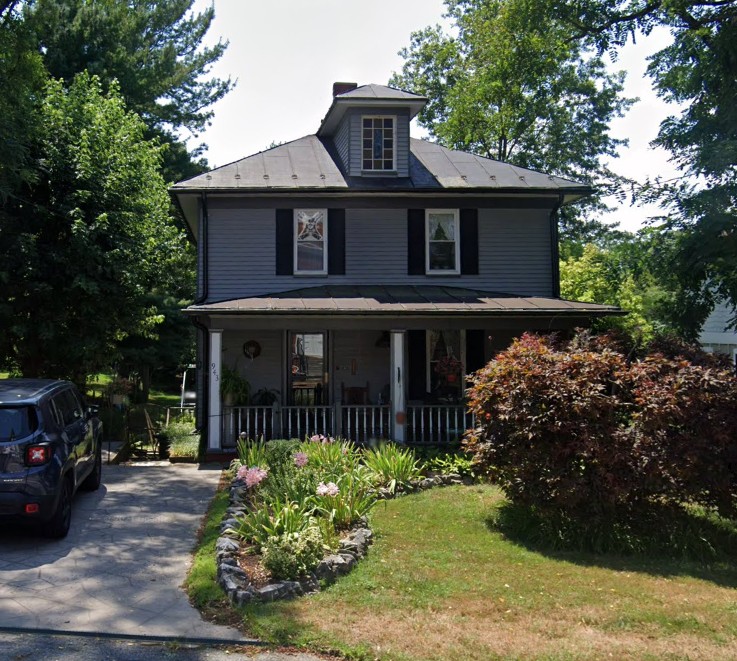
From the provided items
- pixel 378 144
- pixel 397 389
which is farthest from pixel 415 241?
pixel 397 389

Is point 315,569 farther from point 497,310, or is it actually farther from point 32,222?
point 32,222

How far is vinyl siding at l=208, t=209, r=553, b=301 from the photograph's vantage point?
16562 millimetres

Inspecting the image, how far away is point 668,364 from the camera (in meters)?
8.88

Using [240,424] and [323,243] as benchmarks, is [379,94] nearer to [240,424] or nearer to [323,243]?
[323,243]

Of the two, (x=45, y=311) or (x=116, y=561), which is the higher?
(x=45, y=311)

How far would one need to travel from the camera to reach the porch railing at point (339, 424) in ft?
46.9

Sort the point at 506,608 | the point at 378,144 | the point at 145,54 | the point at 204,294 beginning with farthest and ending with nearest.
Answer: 1. the point at 145,54
2. the point at 378,144
3. the point at 204,294
4. the point at 506,608

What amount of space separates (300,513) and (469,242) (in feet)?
33.7

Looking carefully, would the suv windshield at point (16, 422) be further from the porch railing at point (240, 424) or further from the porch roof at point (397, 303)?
the porch railing at point (240, 424)

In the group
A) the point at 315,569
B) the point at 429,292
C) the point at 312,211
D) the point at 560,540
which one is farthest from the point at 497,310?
the point at 315,569

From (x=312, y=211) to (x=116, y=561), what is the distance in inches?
408

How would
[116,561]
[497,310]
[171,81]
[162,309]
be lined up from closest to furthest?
[116,561]
[497,310]
[162,309]
[171,81]

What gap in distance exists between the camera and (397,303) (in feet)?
48.4

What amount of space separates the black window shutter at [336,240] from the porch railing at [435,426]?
148 inches
